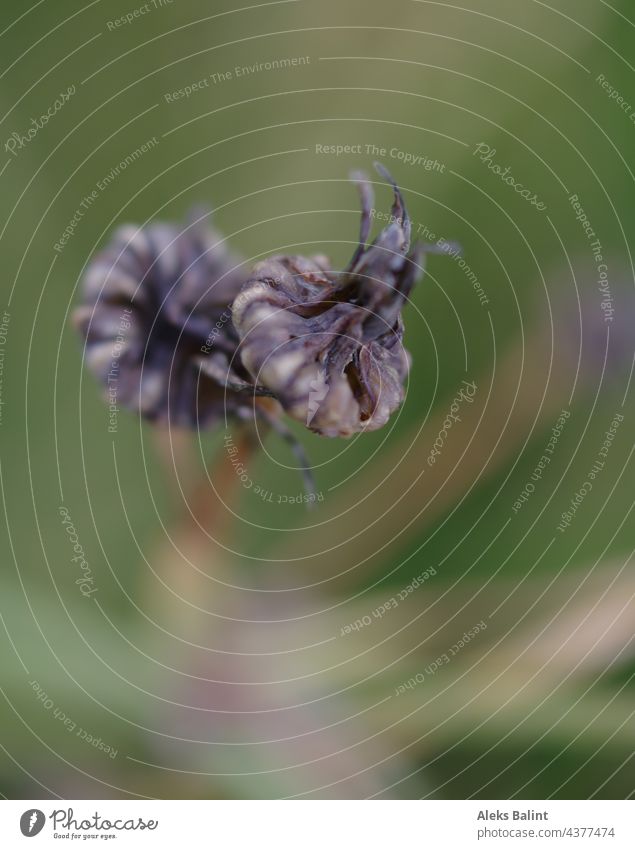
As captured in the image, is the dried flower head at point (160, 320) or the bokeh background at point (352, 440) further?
the bokeh background at point (352, 440)

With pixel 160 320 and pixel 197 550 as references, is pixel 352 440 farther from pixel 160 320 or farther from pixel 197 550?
pixel 160 320

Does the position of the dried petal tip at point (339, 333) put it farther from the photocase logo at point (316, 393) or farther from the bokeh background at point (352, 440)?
the bokeh background at point (352, 440)

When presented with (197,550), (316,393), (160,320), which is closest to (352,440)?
(197,550)

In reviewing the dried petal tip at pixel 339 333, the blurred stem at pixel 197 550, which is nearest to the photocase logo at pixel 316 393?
the dried petal tip at pixel 339 333

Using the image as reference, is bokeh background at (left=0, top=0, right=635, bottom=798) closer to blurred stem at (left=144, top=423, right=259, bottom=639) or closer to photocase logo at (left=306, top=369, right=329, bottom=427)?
blurred stem at (left=144, top=423, right=259, bottom=639)

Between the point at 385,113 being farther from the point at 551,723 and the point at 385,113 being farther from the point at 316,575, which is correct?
the point at 551,723
